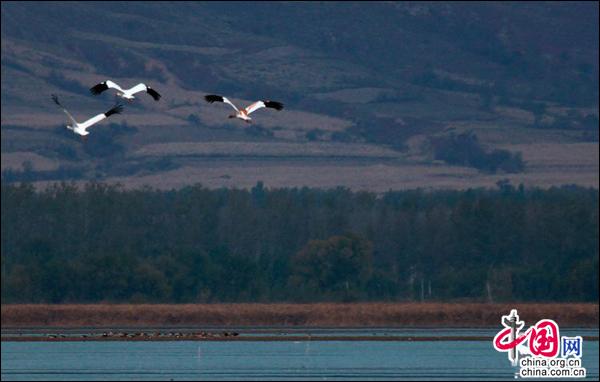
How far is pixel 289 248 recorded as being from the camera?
4884 inches

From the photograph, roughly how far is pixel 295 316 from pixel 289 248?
4254 cm

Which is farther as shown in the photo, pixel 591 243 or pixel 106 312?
pixel 591 243

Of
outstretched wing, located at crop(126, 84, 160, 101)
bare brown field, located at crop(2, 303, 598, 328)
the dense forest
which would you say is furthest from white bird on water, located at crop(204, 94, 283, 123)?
the dense forest

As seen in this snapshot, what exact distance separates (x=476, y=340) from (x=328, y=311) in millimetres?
16257

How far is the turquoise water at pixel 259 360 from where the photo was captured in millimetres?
52906

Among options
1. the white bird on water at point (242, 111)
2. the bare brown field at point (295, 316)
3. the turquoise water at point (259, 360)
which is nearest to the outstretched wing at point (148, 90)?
the white bird on water at point (242, 111)

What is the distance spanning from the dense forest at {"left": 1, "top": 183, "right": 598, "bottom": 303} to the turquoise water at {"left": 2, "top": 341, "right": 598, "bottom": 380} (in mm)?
29316

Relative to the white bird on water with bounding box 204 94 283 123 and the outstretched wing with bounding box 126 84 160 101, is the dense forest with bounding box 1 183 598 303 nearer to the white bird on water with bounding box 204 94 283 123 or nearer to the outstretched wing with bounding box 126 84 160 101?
the white bird on water with bounding box 204 94 283 123

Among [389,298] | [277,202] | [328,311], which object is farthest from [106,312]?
[277,202]

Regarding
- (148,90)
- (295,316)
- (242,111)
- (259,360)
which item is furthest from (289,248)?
(148,90)

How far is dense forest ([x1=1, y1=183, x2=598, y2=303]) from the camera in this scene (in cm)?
9744

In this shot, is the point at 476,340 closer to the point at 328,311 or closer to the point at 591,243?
the point at 328,311

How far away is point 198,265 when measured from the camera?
102312mm

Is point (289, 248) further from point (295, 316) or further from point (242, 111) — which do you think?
point (242, 111)
